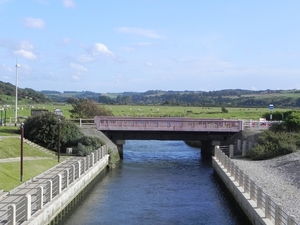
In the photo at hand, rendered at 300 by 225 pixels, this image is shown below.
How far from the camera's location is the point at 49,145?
139 feet

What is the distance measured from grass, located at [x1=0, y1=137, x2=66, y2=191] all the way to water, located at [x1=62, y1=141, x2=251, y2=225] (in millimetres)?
3519

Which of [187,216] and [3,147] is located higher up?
[3,147]

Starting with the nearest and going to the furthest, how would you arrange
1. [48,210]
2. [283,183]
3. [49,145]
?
[48,210] → [283,183] → [49,145]

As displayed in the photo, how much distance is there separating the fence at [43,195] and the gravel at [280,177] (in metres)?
10.2

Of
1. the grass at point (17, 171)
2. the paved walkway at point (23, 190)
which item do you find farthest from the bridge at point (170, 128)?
the paved walkway at point (23, 190)

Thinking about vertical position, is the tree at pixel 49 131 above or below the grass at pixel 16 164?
above

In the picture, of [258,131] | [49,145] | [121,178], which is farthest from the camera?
[258,131]

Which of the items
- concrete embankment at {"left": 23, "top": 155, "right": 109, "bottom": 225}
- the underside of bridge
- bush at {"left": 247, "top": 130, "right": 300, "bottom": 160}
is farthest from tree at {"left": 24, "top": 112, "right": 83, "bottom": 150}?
bush at {"left": 247, "top": 130, "right": 300, "bottom": 160}

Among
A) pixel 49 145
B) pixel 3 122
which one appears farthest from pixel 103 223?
pixel 3 122

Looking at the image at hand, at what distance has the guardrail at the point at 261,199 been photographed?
17.0m

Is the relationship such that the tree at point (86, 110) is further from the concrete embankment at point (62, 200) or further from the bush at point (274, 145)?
the concrete embankment at point (62, 200)

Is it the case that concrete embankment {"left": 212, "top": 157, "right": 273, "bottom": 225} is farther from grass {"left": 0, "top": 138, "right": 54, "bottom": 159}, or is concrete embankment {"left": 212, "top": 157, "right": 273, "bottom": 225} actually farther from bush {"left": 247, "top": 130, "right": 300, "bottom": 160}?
grass {"left": 0, "top": 138, "right": 54, "bottom": 159}

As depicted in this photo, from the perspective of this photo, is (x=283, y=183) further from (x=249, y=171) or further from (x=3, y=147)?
(x=3, y=147)

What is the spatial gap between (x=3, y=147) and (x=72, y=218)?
12.8 meters
